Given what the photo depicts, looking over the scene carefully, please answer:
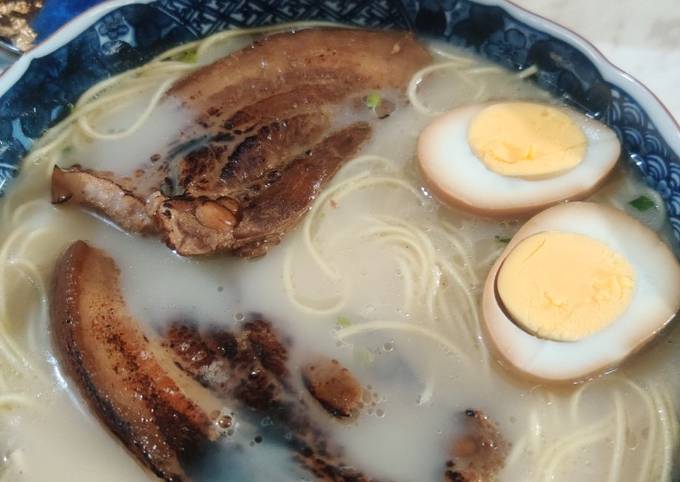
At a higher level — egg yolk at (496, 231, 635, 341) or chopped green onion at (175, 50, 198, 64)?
chopped green onion at (175, 50, 198, 64)

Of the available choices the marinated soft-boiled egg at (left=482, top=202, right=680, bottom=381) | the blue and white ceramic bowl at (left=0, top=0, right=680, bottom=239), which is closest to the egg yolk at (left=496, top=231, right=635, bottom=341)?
the marinated soft-boiled egg at (left=482, top=202, right=680, bottom=381)

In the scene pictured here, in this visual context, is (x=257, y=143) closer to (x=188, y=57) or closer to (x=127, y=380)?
(x=188, y=57)

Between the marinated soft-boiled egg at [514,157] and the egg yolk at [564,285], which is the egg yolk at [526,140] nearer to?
the marinated soft-boiled egg at [514,157]

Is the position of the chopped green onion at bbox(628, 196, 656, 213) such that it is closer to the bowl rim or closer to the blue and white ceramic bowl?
the blue and white ceramic bowl

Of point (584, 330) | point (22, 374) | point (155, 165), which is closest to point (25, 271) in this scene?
point (22, 374)

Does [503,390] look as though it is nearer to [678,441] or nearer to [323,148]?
[678,441]

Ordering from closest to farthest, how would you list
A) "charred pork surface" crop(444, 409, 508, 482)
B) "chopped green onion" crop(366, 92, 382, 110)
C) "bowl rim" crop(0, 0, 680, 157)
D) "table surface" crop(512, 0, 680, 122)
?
"charred pork surface" crop(444, 409, 508, 482)
"bowl rim" crop(0, 0, 680, 157)
"chopped green onion" crop(366, 92, 382, 110)
"table surface" crop(512, 0, 680, 122)

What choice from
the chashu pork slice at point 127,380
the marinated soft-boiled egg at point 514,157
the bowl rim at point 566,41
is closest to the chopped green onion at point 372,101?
the marinated soft-boiled egg at point 514,157
